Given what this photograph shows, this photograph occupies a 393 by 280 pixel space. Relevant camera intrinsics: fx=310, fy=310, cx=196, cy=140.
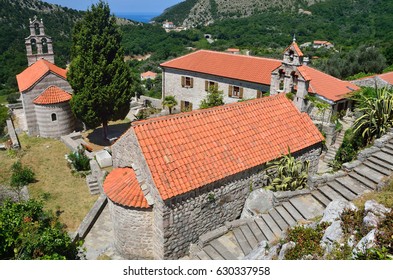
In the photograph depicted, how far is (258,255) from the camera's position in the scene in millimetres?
9812

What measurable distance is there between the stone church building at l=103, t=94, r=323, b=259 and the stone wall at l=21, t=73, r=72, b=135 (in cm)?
1729

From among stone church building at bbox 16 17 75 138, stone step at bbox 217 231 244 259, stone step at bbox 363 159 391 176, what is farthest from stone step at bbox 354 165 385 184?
stone church building at bbox 16 17 75 138

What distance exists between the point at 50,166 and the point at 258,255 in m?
18.2

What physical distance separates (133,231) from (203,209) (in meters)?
2.92

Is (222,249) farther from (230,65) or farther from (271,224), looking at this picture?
(230,65)

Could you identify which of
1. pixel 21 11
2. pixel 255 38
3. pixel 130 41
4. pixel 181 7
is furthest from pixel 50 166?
pixel 181 7

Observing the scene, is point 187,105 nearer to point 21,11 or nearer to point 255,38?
point 21,11

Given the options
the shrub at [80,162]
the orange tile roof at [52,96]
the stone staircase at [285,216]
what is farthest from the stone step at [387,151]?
the orange tile roof at [52,96]

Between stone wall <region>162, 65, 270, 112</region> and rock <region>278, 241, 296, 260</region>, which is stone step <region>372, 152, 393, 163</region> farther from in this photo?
stone wall <region>162, 65, 270, 112</region>

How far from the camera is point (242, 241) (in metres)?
12.2

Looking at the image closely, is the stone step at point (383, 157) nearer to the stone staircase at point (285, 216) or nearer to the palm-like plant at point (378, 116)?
the stone staircase at point (285, 216)

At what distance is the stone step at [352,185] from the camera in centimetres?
1266

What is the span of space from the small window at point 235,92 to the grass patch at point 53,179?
15635 millimetres

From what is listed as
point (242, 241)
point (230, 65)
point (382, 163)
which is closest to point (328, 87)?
point (230, 65)
